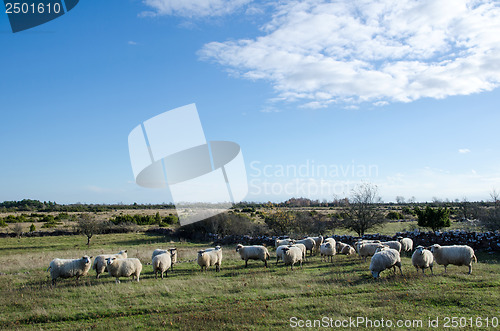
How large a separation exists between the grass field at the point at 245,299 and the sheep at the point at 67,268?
421mm

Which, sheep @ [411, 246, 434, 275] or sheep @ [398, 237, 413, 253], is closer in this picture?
sheep @ [411, 246, 434, 275]

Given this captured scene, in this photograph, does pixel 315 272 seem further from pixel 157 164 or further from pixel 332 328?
pixel 157 164

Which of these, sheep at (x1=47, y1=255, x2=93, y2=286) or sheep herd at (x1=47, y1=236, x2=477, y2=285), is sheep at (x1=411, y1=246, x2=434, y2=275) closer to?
sheep herd at (x1=47, y1=236, x2=477, y2=285)

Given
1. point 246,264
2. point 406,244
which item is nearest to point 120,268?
point 246,264

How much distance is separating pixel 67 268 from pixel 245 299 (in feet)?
32.5

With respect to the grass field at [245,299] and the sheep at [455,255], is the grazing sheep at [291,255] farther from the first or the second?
the sheep at [455,255]

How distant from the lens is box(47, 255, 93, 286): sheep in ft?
55.2

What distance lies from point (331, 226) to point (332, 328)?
112 feet

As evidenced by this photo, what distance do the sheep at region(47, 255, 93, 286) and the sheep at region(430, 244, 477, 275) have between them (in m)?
19.0

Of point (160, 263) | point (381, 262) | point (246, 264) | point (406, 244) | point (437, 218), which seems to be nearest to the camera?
point (381, 262)

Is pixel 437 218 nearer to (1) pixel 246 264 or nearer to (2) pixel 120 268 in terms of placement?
(1) pixel 246 264

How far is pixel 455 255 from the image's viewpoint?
17844 mm

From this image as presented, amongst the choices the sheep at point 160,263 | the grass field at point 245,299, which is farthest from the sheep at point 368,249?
the sheep at point 160,263

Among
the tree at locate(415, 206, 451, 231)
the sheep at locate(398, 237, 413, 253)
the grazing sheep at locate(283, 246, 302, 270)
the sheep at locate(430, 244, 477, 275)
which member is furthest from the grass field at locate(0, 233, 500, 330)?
the tree at locate(415, 206, 451, 231)
